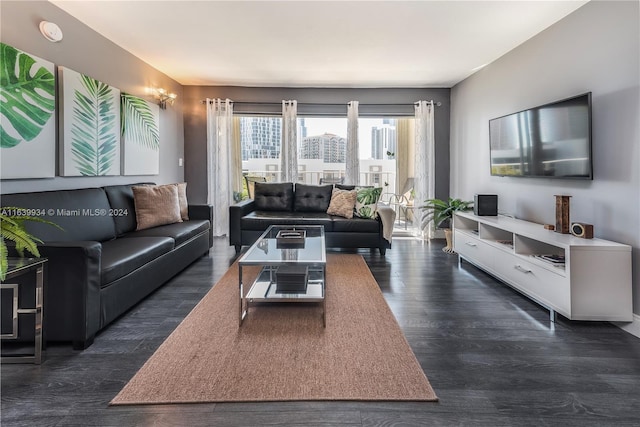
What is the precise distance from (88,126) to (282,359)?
279 centimetres

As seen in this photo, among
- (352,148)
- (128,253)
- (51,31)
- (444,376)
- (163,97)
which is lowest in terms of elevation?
(444,376)

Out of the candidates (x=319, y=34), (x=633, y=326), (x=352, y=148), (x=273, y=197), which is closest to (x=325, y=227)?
(x=273, y=197)

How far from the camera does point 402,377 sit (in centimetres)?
163

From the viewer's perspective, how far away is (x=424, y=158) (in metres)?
5.27

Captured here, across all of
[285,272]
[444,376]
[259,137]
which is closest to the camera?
[444,376]

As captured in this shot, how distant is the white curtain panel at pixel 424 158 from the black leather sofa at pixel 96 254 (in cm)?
329

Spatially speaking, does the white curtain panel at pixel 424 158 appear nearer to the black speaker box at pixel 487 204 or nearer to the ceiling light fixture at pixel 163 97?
the black speaker box at pixel 487 204

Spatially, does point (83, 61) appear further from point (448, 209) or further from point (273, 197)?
point (448, 209)

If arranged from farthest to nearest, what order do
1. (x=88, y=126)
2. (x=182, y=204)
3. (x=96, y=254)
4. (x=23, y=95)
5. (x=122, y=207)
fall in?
(x=182, y=204), (x=122, y=207), (x=88, y=126), (x=23, y=95), (x=96, y=254)

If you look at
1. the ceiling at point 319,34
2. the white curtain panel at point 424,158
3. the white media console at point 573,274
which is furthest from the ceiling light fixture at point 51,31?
the white curtain panel at point 424,158

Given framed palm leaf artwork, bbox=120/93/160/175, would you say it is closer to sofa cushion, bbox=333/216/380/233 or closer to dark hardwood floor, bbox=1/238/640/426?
dark hardwood floor, bbox=1/238/640/426

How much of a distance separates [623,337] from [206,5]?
3.85 meters

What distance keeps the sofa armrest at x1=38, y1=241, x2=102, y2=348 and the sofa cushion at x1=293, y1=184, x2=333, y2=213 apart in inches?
121

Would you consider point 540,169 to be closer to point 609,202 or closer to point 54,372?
point 609,202
